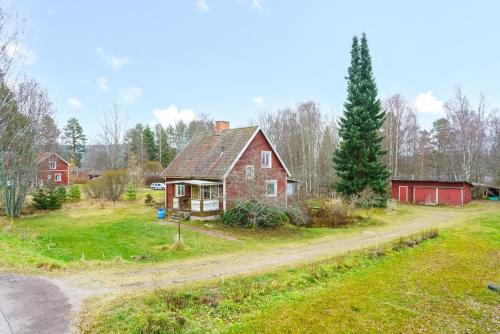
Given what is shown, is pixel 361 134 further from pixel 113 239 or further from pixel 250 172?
pixel 113 239

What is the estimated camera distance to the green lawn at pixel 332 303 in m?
7.19

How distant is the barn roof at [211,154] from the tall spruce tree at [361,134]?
1040 cm

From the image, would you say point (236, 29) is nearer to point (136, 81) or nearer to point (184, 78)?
point (184, 78)

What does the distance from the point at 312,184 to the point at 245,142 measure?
21.1 m

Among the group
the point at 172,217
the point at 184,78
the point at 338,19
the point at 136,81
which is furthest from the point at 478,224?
the point at 136,81

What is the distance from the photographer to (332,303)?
881 centimetres

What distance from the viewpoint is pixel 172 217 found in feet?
76.3

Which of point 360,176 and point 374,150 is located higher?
point 374,150

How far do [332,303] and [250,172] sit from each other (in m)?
15.1

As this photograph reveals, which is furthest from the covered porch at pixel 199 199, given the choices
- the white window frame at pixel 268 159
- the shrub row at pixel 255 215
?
the white window frame at pixel 268 159

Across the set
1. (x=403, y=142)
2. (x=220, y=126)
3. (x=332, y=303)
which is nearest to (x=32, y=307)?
(x=332, y=303)

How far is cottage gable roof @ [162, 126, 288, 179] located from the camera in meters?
23.1

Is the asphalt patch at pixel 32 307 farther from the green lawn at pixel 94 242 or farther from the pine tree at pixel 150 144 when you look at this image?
the pine tree at pixel 150 144

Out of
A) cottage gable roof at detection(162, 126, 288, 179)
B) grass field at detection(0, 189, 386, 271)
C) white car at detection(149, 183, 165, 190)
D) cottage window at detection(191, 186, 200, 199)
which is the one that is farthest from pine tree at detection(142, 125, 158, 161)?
cottage window at detection(191, 186, 200, 199)
